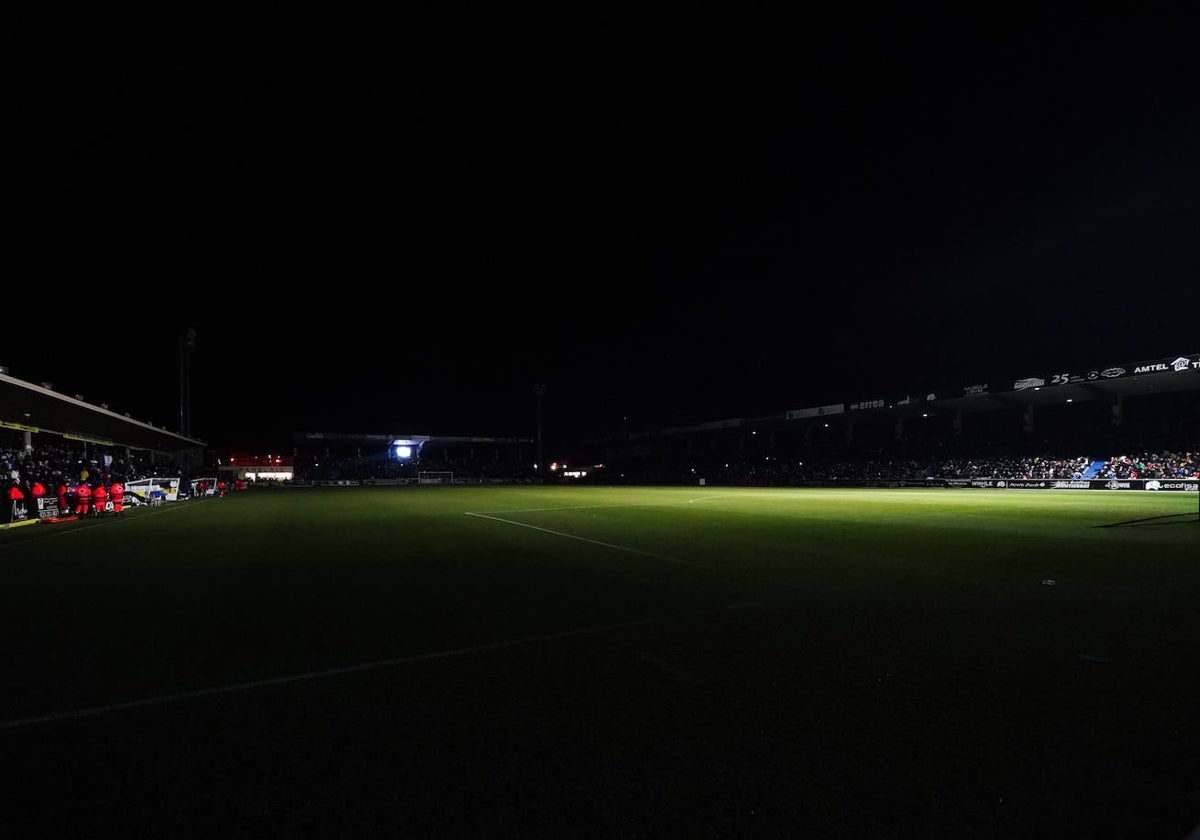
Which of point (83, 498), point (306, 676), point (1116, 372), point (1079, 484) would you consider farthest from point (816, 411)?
point (306, 676)

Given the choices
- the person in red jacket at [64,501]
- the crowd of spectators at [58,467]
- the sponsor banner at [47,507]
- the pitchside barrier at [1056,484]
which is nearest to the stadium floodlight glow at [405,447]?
the crowd of spectators at [58,467]

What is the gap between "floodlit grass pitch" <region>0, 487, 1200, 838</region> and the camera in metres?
2.52

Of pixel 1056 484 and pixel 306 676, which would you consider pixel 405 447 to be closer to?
pixel 1056 484

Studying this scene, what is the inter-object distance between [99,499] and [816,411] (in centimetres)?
5450

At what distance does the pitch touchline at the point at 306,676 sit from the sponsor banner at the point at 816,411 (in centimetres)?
5695

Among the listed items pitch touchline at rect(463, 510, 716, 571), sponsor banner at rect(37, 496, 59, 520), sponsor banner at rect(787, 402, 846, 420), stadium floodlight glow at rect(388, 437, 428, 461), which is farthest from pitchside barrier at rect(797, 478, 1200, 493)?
stadium floodlight glow at rect(388, 437, 428, 461)

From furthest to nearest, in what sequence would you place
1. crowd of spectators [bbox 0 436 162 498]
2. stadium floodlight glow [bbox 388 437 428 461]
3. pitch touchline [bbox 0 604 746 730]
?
stadium floodlight glow [bbox 388 437 428 461] → crowd of spectators [bbox 0 436 162 498] → pitch touchline [bbox 0 604 746 730]

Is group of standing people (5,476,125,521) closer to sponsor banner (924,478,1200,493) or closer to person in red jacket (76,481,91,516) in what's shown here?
person in red jacket (76,481,91,516)

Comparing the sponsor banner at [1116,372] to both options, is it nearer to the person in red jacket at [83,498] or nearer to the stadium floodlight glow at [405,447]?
the person in red jacket at [83,498]

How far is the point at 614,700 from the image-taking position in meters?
3.74

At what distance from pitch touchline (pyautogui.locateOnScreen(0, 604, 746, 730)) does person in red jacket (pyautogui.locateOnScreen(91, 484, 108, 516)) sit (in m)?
21.4

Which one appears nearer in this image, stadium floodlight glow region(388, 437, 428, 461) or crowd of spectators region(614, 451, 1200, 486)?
crowd of spectators region(614, 451, 1200, 486)

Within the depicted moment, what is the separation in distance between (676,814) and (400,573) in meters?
6.98

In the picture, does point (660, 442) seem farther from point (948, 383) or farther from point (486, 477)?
point (948, 383)
